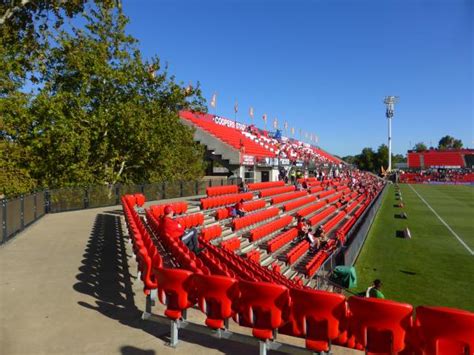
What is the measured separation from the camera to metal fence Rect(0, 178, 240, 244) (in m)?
11.5

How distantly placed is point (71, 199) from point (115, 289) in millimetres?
13993

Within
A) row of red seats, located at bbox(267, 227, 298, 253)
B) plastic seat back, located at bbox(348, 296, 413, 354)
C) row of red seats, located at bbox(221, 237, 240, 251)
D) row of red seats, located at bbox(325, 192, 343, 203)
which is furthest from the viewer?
row of red seats, located at bbox(325, 192, 343, 203)

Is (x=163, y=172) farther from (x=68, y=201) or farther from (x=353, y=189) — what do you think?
(x=353, y=189)

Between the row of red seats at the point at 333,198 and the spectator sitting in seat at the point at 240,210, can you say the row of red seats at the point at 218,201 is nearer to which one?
the spectator sitting in seat at the point at 240,210

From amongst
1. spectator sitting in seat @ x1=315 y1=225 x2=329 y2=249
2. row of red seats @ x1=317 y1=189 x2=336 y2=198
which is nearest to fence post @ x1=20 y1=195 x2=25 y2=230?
spectator sitting in seat @ x1=315 y1=225 x2=329 y2=249

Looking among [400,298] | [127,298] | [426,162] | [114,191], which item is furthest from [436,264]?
[426,162]

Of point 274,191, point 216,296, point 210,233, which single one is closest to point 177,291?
point 216,296

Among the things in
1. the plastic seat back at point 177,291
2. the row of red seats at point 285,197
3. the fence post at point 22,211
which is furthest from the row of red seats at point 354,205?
the plastic seat back at point 177,291

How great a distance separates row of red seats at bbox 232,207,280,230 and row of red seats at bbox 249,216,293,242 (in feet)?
2.12

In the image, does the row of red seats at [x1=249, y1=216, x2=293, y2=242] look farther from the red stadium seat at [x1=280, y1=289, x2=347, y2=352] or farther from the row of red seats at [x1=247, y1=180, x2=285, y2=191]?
the red stadium seat at [x1=280, y1=289, x2=347, y2=352]

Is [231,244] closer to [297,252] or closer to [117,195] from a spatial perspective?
[297,252]

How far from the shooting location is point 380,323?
146 inches

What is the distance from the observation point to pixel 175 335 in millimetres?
4758

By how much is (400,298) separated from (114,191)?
16.6 m
